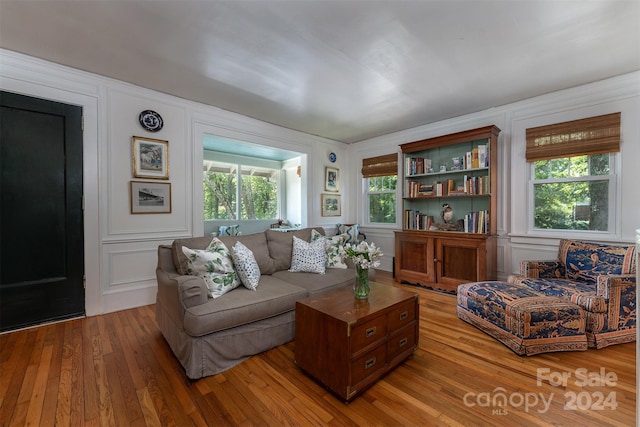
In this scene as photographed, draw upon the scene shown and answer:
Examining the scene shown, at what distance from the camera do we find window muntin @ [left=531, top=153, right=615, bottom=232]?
3.06 m

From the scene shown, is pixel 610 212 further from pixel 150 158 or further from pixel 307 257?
pixel 150 158

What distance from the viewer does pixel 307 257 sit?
304cm

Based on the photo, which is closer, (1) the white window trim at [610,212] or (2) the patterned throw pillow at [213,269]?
(2) the patterned throw pillow at [213,269]

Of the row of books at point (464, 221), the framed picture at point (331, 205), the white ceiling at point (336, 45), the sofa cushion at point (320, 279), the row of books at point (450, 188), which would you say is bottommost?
the sofa cushion at point (320, 279)

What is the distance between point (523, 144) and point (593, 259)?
1635 mm

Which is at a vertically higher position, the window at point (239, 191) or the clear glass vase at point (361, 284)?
the window at point (239, 191)

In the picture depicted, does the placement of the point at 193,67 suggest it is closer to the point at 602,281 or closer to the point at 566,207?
the point at 602,281

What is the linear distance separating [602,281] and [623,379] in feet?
2.55

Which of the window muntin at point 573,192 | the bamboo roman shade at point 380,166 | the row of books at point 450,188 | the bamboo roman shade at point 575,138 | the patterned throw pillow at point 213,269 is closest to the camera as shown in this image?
the patterned throw pillow at point 213,269

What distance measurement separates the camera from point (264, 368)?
6.49ft

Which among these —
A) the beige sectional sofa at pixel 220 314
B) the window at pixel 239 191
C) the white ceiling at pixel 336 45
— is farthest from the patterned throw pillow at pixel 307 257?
the window at pixel 239 191

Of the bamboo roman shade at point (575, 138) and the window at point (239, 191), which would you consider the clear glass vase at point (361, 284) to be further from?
the window at point (239, 191)

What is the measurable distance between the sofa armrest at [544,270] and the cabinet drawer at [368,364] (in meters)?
2.16

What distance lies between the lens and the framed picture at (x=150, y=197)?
318 centimetres
